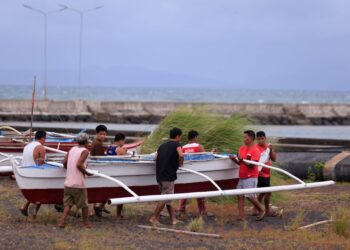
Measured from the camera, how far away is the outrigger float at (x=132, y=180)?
44.5 feet

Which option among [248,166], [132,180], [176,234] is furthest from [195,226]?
[248,166]

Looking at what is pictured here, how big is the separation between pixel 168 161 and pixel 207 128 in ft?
13.9

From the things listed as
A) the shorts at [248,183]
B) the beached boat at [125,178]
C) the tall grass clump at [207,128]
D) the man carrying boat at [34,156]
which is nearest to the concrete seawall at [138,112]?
the tall grass clump at [207,128]

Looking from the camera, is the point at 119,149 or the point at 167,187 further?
the point at 119,149

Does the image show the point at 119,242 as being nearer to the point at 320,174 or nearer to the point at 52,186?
the point at 52,186

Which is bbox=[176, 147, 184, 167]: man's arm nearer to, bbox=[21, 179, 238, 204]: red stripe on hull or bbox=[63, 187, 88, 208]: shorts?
bbox=[21, 179, 238, 204]: red stripe on hull

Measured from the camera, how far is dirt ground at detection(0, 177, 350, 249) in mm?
12172

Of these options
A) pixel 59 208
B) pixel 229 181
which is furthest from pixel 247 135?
pixel 59 208

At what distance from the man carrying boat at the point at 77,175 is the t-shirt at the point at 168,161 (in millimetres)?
1268

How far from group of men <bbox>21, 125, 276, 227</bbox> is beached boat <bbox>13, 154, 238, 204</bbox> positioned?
294mm

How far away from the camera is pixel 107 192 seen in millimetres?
14156

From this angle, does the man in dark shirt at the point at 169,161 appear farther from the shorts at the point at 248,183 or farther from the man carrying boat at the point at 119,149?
the shorts at the point at 248,183

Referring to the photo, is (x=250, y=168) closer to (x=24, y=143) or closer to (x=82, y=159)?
(x=82, y=159)

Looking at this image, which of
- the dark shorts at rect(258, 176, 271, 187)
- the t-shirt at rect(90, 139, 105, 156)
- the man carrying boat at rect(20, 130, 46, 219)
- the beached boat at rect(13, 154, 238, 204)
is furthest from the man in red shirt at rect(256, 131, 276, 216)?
the man carrying boat at rect(20, 130, 46, 219)
